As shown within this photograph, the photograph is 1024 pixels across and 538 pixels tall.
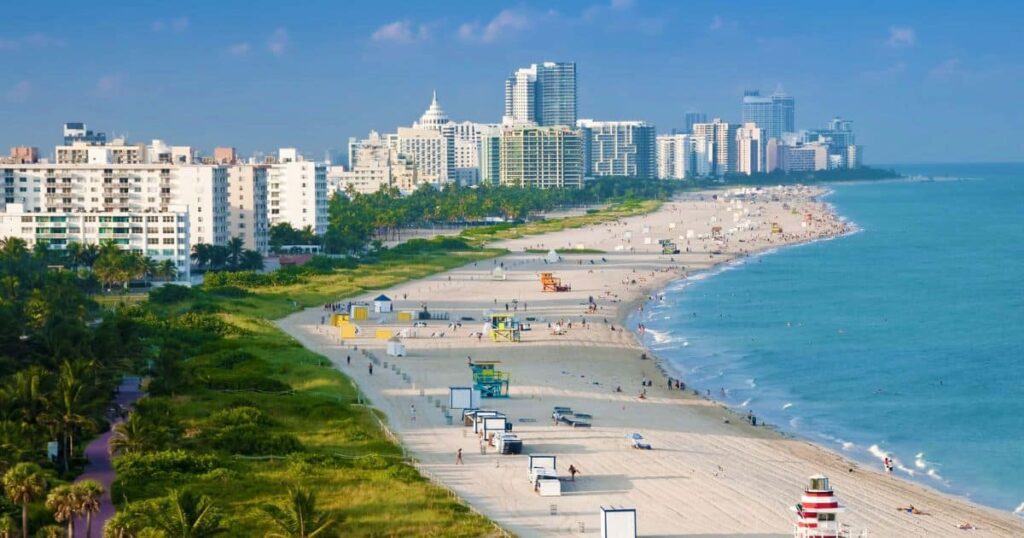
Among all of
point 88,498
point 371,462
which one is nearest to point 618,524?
point 371,462

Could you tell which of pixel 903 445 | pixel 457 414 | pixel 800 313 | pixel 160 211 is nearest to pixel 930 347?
pixel 800 313

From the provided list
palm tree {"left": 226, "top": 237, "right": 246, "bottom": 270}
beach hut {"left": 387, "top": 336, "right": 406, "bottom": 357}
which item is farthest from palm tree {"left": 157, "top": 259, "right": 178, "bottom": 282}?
beach hut {"left": 387, "top": 336, "right": 406, "bottom": 357}

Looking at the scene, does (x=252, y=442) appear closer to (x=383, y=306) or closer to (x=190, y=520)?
(x=190, y=520)

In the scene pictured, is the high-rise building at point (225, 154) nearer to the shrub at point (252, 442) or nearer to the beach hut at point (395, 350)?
the beach hut at point (395, 350)

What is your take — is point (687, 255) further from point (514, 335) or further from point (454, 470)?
point (454, 470)

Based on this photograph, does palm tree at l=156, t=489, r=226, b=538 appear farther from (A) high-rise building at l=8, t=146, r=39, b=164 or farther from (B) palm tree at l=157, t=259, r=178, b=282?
(A) high-rise building at l=8, t=146, r=39, b=164
